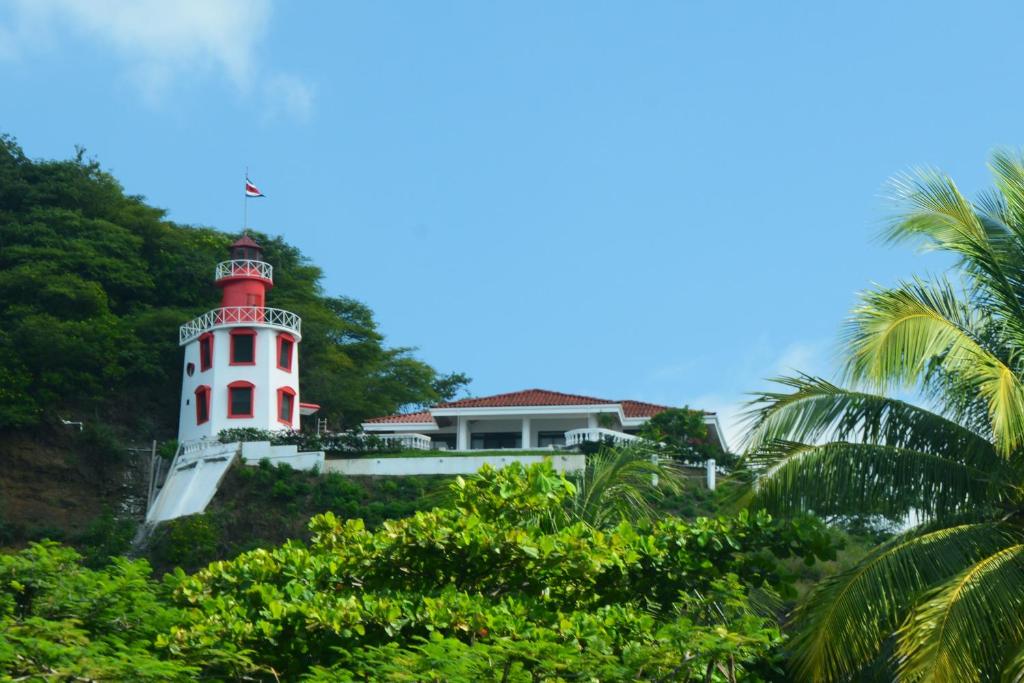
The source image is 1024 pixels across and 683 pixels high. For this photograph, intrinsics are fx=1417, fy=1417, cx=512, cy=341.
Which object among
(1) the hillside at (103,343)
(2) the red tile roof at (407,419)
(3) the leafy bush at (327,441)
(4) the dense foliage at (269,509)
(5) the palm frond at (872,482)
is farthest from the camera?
(2) the red tile roof at (407,419)

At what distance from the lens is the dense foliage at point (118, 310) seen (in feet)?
134

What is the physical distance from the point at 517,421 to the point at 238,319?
8.64m

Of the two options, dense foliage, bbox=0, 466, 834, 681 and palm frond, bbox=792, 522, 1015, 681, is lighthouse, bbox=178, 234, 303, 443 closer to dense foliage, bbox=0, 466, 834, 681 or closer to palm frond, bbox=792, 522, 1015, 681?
dense foliage, bbox=0, 466, 834, 681

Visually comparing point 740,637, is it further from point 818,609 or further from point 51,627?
point 51,627

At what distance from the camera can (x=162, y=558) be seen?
3294 cm

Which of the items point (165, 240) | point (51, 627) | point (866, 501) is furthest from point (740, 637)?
point (165, 240)

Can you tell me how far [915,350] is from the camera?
11.4 m

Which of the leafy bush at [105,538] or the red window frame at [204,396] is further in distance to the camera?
the red window frame at [204,396]

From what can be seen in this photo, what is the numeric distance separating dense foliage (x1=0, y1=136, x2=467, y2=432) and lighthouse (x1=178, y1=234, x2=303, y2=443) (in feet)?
6.91

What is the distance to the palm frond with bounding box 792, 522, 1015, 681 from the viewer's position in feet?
35.0

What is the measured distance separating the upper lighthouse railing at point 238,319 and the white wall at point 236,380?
0.25m

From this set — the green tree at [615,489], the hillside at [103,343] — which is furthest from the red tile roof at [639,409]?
the green tree at [615,489]

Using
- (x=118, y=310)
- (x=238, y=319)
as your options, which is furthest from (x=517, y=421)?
(x=118, y=310)

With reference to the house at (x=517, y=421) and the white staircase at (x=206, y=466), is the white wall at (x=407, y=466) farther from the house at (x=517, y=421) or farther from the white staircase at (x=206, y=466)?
the house at (x=517, y=421)
